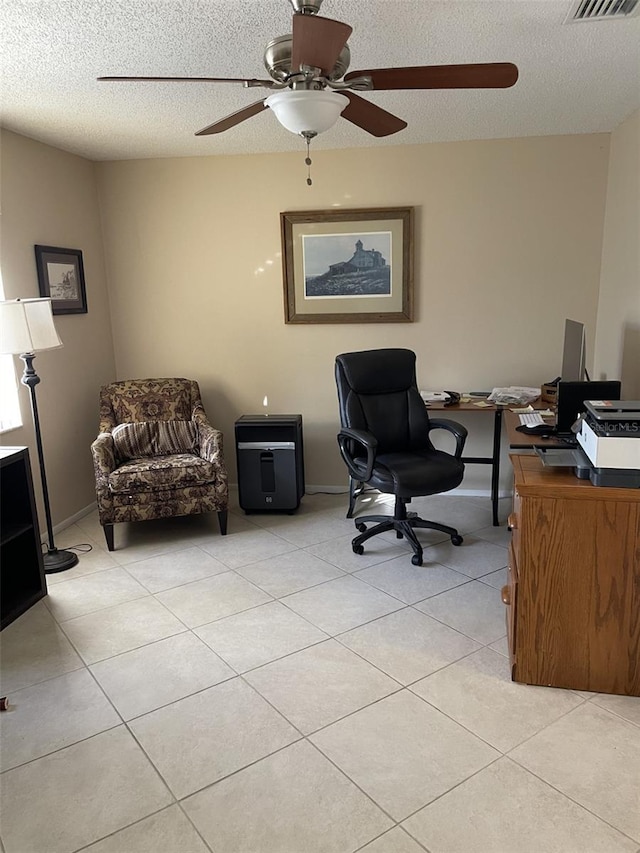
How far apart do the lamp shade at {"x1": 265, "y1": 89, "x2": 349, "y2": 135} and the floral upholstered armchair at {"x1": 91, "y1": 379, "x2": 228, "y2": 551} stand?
2217 millimetres

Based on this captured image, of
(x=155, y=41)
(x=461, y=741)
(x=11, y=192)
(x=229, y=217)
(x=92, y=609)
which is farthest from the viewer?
(x=229, y=217)

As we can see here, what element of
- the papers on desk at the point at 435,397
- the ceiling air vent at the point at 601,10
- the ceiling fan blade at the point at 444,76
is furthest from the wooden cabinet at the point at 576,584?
the papers on desk at the point at 435,397

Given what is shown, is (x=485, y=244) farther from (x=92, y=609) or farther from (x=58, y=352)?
(x=92, y=609)

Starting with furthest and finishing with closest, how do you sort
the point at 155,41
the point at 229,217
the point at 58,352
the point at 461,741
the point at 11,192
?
the point at 229,217
the point at 58,352
the point at 11,192
the point at 155,41
the point at 461,741

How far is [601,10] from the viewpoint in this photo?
210 cm

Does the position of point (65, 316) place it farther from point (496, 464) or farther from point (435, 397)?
point (496, 464)

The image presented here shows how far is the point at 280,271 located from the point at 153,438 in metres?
1.46

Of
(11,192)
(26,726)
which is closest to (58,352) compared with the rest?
(11,192)

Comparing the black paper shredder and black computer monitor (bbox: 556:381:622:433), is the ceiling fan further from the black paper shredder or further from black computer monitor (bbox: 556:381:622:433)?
the black paper shredder

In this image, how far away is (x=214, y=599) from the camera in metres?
3.00

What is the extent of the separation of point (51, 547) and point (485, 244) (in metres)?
3.32

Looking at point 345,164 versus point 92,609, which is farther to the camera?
point 345,164

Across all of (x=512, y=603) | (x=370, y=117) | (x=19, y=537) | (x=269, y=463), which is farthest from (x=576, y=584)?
(x=19, y=537)

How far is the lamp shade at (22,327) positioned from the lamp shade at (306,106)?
5.90ft
